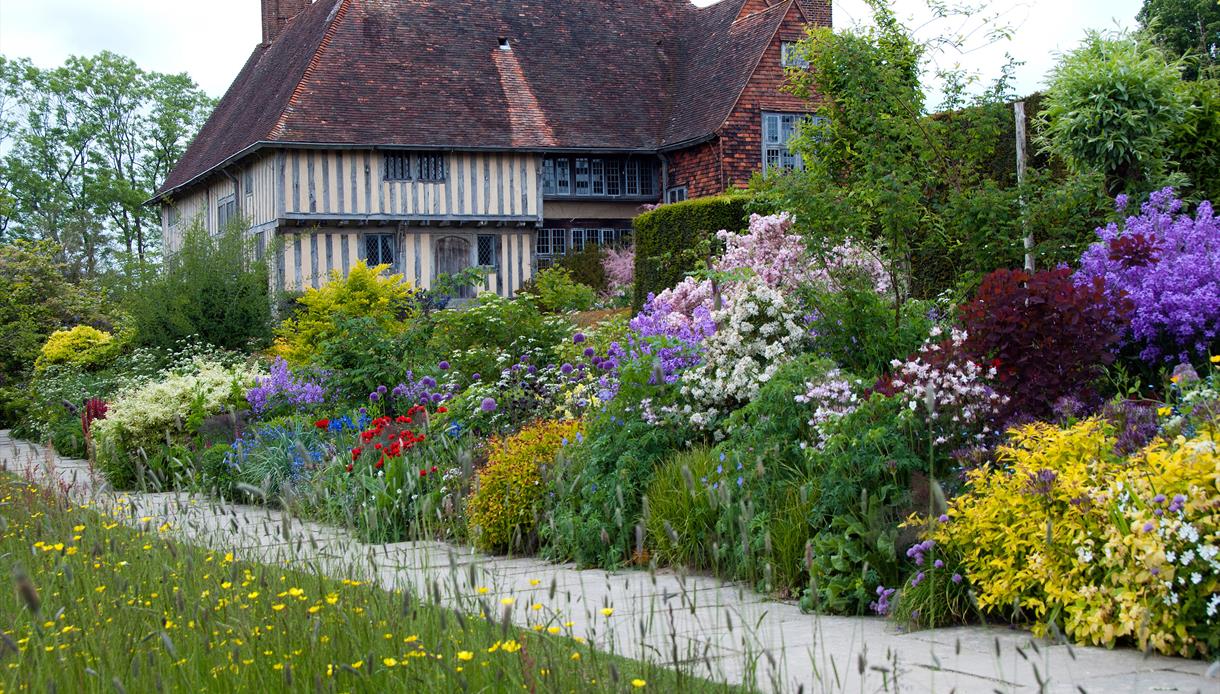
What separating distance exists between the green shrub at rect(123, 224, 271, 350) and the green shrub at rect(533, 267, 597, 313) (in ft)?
16.5

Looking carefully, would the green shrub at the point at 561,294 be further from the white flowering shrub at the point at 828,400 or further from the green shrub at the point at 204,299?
the white flowering shrub at the point at 828,400

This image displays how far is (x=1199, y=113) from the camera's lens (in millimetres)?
9422

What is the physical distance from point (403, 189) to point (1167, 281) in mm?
22361

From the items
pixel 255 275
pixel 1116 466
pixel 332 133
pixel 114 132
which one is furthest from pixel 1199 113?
pixel 114 132

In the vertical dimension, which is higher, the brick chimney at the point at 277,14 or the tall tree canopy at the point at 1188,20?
the brick chimney at the point at 277,14

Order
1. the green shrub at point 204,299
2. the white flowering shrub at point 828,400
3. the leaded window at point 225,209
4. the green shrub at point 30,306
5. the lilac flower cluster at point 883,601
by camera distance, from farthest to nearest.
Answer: the leaded window at point 225,209 < the green shrub at point 30,306 < the green shrub at point 204,299 < the white flowering shrub at point 828,400 < the lilac flower cluster at point 883,601

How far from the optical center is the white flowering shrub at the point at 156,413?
11754 millimetres

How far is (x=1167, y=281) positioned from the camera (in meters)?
6.77

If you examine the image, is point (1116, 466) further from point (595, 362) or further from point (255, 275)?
point (255, 275)

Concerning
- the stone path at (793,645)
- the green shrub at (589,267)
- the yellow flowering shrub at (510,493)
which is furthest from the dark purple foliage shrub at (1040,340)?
the green shrub at (589,267)

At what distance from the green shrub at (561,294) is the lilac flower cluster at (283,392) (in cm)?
859

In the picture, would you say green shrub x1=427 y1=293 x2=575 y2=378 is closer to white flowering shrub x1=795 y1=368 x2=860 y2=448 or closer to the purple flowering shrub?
white flowering shrub x1=795 y1=368 x2=860 y2=448

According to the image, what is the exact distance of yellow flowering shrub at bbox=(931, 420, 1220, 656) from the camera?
4.21m

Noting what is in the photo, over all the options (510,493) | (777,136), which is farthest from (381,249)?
(510,493)
